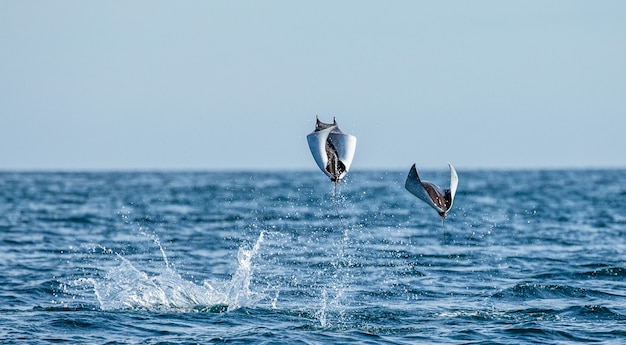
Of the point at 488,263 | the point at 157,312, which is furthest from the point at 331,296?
the point at 488,263

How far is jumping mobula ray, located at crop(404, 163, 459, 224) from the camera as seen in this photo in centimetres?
1612

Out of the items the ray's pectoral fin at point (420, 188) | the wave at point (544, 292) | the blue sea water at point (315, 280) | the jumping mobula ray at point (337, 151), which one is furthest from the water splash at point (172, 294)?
the wave at point (544, 292)

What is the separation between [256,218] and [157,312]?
27661mm

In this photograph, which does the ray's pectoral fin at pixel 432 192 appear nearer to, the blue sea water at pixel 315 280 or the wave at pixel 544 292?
the blue sea water at pixel 315 280

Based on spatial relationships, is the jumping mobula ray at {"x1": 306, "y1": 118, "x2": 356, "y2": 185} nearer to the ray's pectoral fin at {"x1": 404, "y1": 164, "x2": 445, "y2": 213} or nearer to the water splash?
the ray's pectoral fin at {"x1": 404, "y1": 164, "x2": 445, "y2": 213}

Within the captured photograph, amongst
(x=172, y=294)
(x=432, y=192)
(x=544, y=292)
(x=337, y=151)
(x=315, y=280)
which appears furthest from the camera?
(x=315, y=280)

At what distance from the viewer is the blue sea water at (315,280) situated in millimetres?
17094

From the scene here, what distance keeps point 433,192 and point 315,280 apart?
7.71 metres

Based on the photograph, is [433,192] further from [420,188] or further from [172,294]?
[172,294]

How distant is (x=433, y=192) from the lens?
648 inches

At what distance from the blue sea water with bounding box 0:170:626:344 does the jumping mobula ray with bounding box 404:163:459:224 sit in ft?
6.81

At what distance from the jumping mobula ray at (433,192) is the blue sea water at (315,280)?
208 centimetres

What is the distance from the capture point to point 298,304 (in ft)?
65.3

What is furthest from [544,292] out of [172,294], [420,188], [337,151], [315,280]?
[172,294]
